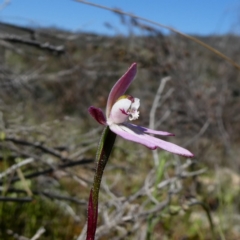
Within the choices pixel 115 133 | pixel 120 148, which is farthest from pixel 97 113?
pixel 120 148

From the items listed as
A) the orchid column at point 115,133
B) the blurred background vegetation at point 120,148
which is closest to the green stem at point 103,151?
the orchid column at point 115,133

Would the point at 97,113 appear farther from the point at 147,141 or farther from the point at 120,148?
the point at 120,148

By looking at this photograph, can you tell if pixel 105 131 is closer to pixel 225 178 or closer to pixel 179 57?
pixel 179 57

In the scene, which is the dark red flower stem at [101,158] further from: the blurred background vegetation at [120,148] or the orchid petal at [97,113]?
the blurred background vegetation at [120,148]

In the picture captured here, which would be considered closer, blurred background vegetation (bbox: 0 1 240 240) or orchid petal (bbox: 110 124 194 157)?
orchid petal (bbox: 110 124 194 157)

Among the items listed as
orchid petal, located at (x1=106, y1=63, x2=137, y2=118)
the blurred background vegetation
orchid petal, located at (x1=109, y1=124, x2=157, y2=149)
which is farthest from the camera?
the blurred background vegetation

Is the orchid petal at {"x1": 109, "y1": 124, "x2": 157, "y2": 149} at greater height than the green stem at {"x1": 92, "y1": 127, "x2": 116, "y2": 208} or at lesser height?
greater

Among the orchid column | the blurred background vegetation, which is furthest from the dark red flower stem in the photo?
the blurred background vegetation

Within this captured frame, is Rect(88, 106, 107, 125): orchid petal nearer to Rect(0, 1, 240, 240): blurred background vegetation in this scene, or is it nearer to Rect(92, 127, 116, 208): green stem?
Rect(92, 127, 116, 208): green stem
